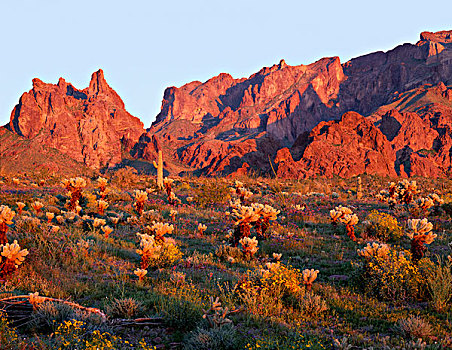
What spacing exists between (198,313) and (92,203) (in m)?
9.73

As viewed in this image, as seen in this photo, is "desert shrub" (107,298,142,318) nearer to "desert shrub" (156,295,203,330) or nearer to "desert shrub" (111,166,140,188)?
"desert shrub" (156,295,203,330)

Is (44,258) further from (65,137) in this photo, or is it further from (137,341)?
(65,137)

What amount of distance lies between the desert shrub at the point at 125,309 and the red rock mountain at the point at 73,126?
5356 inches

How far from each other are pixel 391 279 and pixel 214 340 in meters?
3.76

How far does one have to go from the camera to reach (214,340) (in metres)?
3.74

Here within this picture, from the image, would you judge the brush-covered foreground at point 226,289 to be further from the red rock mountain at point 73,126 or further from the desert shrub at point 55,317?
the red rock mountain at point 73,126

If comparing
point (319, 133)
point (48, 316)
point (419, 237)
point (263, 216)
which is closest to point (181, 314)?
point (48, 316)

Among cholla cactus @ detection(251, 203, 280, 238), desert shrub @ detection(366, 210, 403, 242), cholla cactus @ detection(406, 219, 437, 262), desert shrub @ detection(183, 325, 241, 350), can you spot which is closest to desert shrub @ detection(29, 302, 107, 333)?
desert shrub @ detection(183, 325, 241, 350)

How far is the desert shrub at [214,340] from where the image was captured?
3.74m

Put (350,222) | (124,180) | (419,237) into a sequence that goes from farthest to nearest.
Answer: (124,180), (350,222), (419,237)

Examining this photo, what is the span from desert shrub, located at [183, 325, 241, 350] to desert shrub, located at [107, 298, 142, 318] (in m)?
1.15

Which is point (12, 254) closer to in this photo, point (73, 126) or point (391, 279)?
point (391, 279)

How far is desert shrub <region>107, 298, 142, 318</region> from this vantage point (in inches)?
179

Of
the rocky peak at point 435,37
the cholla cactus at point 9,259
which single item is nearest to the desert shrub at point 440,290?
the cholla cactus at point 9,259
